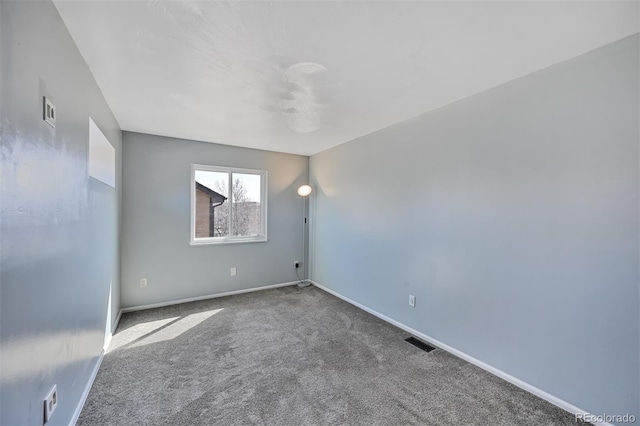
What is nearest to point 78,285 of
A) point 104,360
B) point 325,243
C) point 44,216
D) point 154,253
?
point 44,216

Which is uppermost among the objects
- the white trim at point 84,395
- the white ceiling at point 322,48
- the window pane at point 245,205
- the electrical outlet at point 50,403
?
the white ceiling at point 322,48

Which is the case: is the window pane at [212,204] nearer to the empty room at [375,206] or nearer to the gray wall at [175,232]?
the gray wall at [175,232]

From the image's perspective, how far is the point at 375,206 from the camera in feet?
11.3

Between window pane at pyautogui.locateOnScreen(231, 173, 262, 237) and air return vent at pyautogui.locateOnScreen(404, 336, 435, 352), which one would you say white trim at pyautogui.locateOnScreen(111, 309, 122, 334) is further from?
air return vent at pyautogui.locateOnScreen(404, 336, 435, 352)

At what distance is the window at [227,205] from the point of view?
13.1ft

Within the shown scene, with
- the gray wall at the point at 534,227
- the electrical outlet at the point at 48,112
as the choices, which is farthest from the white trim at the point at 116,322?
the gray wall at the point at 534,227

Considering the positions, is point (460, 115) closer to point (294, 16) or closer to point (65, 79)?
point (294, 16)

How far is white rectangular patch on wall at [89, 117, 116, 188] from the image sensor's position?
204cm

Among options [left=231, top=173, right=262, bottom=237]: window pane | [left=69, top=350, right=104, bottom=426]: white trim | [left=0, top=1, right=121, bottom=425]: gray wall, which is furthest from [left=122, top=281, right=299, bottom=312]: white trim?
[left=0, top=1, right=121, bottom=425]: gray wall

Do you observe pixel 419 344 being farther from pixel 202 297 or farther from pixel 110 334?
pixel 110 334

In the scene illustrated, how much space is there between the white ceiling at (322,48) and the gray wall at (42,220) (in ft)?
1.13

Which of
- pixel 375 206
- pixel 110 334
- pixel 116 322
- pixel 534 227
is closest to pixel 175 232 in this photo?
pixel 116 322

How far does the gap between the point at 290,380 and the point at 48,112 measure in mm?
2295

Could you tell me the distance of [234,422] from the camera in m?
1.70
